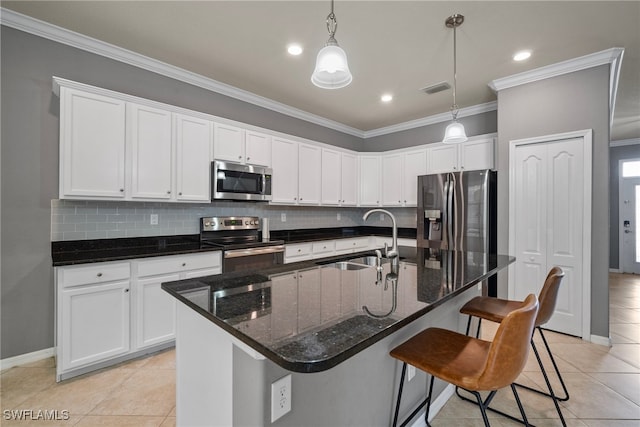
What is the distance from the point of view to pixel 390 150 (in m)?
5.07

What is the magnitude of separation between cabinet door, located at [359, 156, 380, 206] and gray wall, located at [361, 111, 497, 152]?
1.78 feet

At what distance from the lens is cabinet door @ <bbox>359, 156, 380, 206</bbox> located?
4.92m

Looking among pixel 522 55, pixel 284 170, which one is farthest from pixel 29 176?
pixel 522 55

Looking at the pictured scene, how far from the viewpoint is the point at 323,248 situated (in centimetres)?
406

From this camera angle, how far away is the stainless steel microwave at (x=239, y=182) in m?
3.13

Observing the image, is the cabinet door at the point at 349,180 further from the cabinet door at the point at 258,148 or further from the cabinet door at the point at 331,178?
the cabinet door at the point at 258,148

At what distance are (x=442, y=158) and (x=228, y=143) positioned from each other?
9.84 ft

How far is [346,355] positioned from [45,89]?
3.32 m

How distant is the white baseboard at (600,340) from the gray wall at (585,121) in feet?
0.12

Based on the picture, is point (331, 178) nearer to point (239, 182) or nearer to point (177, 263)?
point (239, 182)

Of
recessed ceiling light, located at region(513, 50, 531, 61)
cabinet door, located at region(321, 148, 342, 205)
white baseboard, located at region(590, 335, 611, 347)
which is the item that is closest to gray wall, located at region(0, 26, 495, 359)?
cabinet door, located at region(321, 148, 342, 205)

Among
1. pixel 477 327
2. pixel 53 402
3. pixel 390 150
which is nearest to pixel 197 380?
pixel 53 402

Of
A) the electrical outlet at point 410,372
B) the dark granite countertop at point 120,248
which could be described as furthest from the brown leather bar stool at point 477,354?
the dark granite countertop at point 120,248

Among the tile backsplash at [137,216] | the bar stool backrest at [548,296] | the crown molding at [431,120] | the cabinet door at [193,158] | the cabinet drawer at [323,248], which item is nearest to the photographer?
the bar stool backrest at [548,296]
